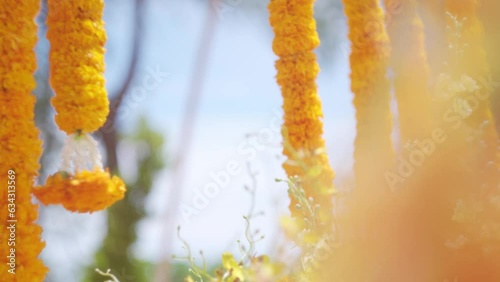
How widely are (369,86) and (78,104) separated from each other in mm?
1406

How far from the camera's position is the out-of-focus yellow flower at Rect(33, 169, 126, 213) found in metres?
1.94

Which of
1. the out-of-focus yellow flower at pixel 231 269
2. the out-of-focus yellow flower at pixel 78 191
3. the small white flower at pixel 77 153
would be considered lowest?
the out-of-focus yellow flower at pixel 231 269

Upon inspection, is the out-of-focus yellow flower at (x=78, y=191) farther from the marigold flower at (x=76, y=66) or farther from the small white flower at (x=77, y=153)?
the marigold flower at (x=76, y=66)

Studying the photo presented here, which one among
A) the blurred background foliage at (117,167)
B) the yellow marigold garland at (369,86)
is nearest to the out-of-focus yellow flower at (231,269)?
the yellow marigold garland at (369,86)

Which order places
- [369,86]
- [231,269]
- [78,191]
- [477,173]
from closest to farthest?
1. [231,269]
2. [78,191]
3. [477,173]
4. [369,86]

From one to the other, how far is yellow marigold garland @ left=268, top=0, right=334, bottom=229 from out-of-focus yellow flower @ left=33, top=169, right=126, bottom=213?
869 millimetres

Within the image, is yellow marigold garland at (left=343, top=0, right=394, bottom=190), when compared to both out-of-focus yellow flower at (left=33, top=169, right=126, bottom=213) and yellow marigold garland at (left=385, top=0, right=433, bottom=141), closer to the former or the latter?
yellow marigold garland at (left=385, top=0, right=433, bottom=141)

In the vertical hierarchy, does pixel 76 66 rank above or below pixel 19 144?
above

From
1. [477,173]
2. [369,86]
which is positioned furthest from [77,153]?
[477,173]

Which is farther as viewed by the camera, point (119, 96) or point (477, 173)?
point (119, 96)

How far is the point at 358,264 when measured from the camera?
1.37 meters

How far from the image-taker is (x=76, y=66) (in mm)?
2025

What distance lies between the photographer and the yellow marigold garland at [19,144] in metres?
1.97

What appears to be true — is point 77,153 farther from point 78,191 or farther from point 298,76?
point 298,76
